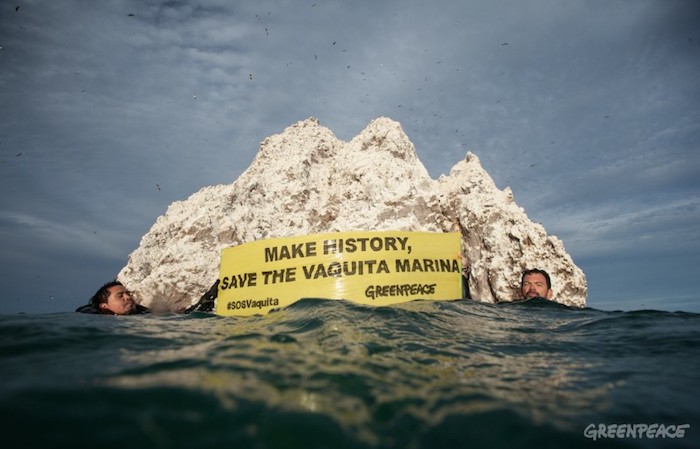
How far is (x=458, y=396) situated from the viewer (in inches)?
95.7

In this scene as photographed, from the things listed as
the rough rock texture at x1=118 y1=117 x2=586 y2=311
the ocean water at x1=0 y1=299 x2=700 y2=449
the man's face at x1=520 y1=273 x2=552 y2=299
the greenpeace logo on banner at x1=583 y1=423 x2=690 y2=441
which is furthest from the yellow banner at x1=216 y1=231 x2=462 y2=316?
the greenpeace logo on banner at x1=583 y1=423 x2=690 y2=441

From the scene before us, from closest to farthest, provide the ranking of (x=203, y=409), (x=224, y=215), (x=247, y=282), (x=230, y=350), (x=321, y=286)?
1. (x=203, y=409)
2. (x=230, y=350)
3. (x=321, y=286)
4. (x=247, y=282)
5. (x=224, y=215)

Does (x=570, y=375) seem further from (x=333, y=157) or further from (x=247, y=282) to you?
(x=333, y=157)

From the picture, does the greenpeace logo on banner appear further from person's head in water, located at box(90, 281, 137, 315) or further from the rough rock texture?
person's head in water, located at box(90, 281, 137, 315)

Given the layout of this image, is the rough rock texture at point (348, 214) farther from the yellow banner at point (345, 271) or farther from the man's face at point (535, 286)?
the yellow banner at point (345, 271)

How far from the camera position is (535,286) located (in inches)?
307

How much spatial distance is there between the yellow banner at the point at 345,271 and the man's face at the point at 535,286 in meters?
1.94

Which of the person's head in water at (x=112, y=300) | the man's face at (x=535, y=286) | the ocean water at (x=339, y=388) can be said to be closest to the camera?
the ocean water at (x=339, y=388)

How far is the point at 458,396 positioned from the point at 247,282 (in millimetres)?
5097

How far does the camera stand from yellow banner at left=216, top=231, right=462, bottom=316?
6.34m

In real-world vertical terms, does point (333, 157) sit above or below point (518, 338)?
above

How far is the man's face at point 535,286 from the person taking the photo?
Result: 7785mm

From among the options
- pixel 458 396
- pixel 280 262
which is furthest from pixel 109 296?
pixel 458 396

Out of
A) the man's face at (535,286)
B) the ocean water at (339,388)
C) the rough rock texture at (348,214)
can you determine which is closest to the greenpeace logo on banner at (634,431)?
the ocean water at (339,388)
